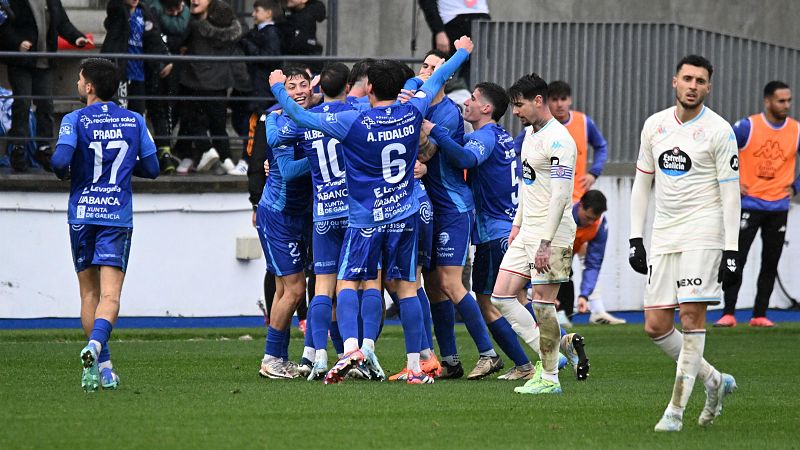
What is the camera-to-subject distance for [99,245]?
387 inches

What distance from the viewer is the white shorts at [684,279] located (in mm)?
8008

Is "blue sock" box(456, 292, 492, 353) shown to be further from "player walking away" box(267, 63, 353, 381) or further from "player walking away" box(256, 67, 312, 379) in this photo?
"player walking away" box(256, 67, 312, 379)

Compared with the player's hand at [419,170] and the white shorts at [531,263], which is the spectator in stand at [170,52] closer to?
the player's hand at [419,170]

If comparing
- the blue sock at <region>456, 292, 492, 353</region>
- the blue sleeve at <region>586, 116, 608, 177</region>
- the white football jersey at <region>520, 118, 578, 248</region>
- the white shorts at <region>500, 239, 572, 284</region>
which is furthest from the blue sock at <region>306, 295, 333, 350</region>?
the blue sleeve at <region>586, 116, 608, 177</region>

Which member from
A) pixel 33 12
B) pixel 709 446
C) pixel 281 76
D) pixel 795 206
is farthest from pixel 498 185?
pixel 795 206

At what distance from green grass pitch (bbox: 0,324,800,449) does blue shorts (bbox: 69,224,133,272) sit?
0.85 m

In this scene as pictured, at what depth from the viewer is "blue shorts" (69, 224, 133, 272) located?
9.82m

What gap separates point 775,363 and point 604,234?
4.95m

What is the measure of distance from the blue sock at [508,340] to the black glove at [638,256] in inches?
102

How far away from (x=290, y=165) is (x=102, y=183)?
1.54 metres

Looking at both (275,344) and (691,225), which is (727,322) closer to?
(275,344)

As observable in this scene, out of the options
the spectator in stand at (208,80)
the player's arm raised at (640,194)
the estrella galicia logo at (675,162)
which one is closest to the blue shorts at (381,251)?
the player's arm raised at (640,194)

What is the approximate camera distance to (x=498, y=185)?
1098 centimetres

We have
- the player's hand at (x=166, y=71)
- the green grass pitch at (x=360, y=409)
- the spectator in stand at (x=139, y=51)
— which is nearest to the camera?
the green grass pitch at (x=360, y=409)
